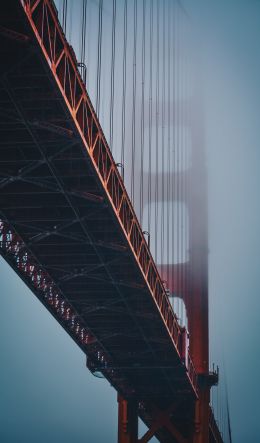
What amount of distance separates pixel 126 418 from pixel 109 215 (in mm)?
16338

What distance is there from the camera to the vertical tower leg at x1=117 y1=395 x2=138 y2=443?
42.8 m

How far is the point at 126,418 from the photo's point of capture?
42906 millimetres

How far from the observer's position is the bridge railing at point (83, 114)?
21.4 metres

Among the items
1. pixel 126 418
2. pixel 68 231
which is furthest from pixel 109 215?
pixel 126 418

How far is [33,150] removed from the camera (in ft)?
84.1

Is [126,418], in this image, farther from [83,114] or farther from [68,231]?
[83,114]

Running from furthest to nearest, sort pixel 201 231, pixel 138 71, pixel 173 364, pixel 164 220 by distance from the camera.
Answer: pixel 138 71 < pixel 164 220 < pixel 201 231 < pixel 173 364

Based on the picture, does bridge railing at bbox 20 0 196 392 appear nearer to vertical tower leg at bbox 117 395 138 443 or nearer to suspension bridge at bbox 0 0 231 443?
suspension bridge at bbox 0 0 231 443

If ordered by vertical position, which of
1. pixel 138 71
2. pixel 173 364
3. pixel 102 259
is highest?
pixel 138 71

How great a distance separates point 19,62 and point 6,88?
3.75ft

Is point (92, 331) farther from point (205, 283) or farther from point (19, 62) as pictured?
point (19, 62)

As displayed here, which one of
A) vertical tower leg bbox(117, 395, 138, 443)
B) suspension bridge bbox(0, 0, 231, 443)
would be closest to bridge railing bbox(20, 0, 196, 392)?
suspension bridge bbox(0, 0, 231, 443)

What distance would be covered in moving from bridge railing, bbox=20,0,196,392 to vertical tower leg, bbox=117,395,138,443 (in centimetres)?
1076

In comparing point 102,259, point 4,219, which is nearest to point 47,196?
point 4,219
